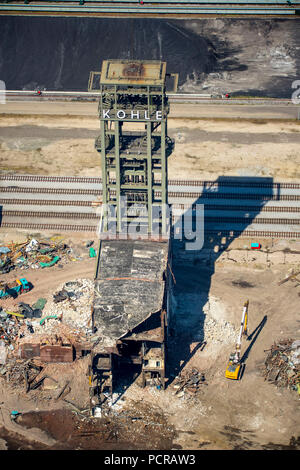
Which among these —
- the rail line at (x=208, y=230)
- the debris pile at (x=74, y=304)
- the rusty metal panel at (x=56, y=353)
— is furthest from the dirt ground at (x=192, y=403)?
the rail line at (x=208, y=230)

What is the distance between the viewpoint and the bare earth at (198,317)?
138 feet

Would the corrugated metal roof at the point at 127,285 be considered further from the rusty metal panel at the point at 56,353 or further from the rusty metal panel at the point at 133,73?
the rusty metal panel at the point at 133,73

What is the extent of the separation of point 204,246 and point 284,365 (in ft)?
53.8

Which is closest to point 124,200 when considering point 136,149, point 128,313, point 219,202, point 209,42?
point 136,149

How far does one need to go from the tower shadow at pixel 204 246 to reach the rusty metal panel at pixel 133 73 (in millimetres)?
15120

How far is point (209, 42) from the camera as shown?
272 feet

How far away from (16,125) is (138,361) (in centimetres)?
3516

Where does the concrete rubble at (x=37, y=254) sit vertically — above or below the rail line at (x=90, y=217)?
below

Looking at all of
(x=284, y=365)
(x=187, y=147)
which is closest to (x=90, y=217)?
(x=187, y=147)

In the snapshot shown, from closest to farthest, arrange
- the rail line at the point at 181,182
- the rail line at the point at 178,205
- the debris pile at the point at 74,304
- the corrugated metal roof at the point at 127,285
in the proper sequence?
the corrugated metal roof at the point at 127,285 < the debris pile at the point at 74,304 < the rail line at the point at 178,205 < the rail line at the point at 181,182

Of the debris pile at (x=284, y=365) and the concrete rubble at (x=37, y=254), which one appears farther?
the concrete rubble at (x=37, y=254)

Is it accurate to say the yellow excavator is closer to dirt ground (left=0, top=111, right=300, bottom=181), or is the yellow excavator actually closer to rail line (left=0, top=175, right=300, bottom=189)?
rail line (left=0, top=175, right=300, bottom=189)

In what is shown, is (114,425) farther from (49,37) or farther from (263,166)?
(49,37)

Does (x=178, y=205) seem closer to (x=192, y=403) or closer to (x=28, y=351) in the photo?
(x=28, y=351)
